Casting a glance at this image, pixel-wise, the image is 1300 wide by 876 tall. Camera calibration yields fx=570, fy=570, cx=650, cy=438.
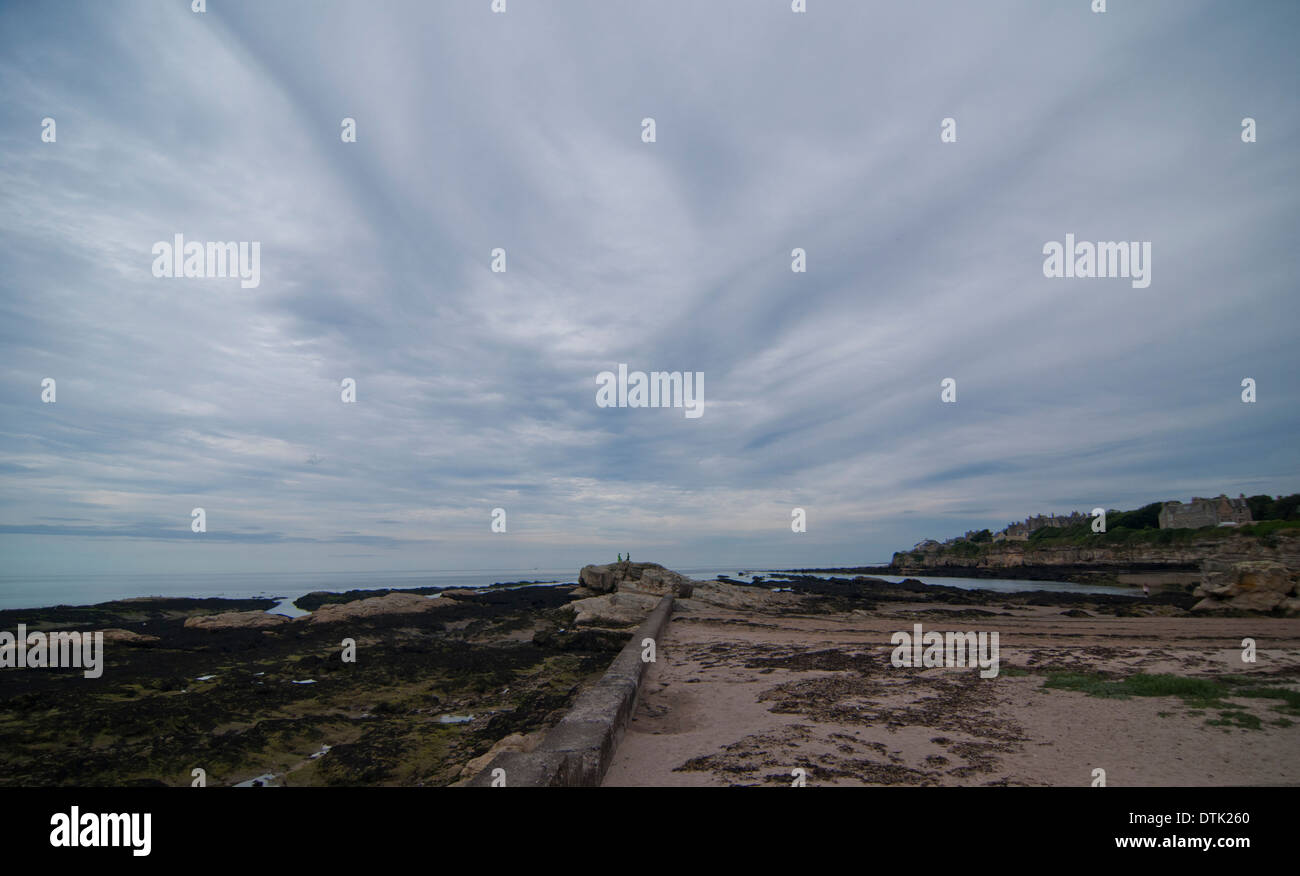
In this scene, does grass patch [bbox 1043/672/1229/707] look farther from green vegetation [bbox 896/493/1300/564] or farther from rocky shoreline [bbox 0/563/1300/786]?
green vegetation [bbox 896/493/1300/564]

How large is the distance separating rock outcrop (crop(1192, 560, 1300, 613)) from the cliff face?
4.75 m

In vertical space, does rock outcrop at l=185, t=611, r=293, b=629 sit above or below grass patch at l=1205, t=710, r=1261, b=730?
below

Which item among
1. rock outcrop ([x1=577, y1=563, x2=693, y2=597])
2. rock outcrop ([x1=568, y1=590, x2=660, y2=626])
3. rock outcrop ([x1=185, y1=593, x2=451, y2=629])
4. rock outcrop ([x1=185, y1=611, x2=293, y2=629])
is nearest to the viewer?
rock outcrop ([x1=568, y1=590, x2=660, y2=626])

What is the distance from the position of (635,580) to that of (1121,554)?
87.3 metres

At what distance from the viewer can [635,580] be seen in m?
30.2

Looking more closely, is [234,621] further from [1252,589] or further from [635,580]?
[1252,589]

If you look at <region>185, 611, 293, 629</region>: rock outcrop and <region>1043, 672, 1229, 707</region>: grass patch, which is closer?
<region>1043, 672, 1229, 707</region>: grass patch

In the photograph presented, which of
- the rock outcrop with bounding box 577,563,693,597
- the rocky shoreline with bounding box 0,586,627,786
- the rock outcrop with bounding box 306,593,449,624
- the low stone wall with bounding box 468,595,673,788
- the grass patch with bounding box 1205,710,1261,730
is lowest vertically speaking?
the rock outcrop with bounding box 306,593,449,624

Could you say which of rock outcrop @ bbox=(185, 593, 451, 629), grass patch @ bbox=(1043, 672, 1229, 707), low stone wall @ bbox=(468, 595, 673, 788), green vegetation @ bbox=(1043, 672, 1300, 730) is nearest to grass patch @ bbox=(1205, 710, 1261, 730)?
green vegetation @ bbox=(1043, 672, 1300, 730)

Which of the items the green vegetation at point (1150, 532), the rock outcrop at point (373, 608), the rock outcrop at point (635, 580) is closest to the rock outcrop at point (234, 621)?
the rock outcrop at point (373, 608)

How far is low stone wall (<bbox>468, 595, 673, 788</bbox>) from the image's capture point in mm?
4291

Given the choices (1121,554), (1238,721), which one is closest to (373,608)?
(1238,721)

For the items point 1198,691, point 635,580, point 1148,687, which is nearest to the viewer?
point 1198,691
